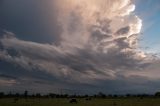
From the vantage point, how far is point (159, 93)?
194375 millimetres

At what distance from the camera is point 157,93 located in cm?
19588

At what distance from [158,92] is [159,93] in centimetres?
415

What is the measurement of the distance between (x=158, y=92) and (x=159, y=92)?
109 cm

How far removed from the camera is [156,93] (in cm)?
19712

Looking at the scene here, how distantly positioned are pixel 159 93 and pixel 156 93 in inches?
120

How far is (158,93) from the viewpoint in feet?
639

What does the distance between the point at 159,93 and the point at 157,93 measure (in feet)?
5.81

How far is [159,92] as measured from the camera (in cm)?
19750

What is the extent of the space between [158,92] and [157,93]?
9.74ft

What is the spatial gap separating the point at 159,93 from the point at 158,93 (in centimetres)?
73

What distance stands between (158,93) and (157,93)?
108 centimetres

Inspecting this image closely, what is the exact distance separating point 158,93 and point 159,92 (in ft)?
9.75

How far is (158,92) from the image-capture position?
651 feet
